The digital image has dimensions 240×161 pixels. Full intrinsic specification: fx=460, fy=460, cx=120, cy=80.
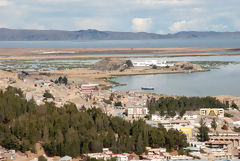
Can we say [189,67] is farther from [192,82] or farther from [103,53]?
[103,53]

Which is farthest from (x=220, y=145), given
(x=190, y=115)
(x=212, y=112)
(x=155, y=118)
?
(x=212, y=112)

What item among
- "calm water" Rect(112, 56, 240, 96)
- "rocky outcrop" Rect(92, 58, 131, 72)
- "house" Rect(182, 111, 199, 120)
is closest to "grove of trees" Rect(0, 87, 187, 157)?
"house" Rect(182, 111, 199, 120)

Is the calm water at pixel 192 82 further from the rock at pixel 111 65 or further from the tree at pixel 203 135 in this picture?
the tree at pixel 203 135

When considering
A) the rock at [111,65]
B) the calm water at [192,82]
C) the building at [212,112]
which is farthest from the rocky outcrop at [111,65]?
the building at [212,112]

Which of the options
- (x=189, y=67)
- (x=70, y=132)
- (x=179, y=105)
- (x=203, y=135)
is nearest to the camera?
(x=70, y=132)

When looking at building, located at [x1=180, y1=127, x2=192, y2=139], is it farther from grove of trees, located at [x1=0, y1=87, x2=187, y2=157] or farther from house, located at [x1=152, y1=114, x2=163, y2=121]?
house, located at [x1=152, y1=114, x2=163, y2=121]
